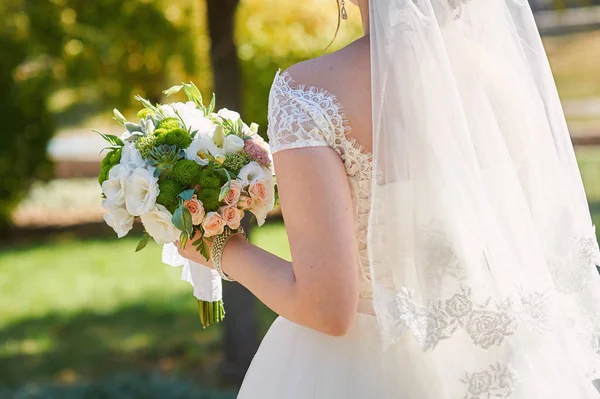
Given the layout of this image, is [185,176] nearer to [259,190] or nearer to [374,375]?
[259,190]

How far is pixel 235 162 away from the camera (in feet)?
7.23

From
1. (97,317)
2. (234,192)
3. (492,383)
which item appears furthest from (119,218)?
(97,317)

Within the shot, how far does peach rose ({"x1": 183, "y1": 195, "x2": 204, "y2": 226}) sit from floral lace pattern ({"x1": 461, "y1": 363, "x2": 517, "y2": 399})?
74 centimetres

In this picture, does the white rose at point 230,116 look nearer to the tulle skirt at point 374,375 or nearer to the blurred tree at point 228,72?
the tulle skirt at point 374,375

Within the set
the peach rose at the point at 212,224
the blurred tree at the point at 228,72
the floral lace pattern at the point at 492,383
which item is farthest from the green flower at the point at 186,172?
the blurred tree at the point at 228,72

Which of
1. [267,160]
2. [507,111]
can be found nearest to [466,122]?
[507,111]

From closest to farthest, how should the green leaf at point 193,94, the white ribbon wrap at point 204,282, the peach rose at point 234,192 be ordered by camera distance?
the peach rose at point 234,192 < the green leaf at point 193,94 < the white ribbon wrap at point 204,282

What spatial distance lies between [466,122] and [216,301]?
1063 mm

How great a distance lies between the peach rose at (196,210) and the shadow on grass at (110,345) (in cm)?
379

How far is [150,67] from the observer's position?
33.2ft

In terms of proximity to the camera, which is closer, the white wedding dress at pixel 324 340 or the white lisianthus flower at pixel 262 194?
the white wedding dress at pixel 324 340

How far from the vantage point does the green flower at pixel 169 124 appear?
2.25 metres

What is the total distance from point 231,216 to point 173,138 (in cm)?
26

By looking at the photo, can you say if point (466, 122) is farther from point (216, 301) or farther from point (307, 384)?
point (216, 301)
